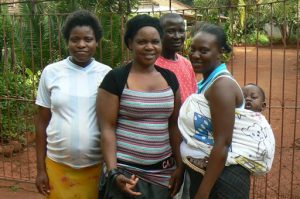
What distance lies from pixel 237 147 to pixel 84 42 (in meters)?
1.02

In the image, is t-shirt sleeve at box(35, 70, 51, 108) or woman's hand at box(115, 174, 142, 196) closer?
woman's hand at box(115, 174, 142, 196)

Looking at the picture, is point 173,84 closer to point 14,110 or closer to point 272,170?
point 272,170

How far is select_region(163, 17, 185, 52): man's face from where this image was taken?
2848mm

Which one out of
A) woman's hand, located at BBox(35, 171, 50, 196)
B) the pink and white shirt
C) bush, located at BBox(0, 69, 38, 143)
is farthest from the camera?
bush, located at BBox(0, 69, 38, 143)

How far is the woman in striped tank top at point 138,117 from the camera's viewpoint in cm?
223

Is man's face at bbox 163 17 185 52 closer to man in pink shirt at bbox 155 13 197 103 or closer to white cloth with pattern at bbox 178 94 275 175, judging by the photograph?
man in pink shirt at bbox 155 13 197 103

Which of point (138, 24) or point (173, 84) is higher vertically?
point (138, 24)

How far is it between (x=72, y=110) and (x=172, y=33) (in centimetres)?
87

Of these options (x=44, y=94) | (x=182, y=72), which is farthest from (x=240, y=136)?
(x=44, y=94)

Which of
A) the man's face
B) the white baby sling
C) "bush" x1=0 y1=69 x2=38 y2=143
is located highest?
the man's face

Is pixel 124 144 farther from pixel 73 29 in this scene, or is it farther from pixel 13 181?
pixel 13 181

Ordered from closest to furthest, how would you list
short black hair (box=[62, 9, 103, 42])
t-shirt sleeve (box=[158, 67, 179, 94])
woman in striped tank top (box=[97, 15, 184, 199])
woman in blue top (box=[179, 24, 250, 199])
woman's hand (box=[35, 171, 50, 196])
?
woman in blue top (box=[179, 24, 250, 199]) < woman in striped tank top (box=[97, 15, 184, 199]) < t-shirt sleeve (box=[158, 67, 179, 94]) < short black hair (box=[62, 9, 103, 42]) < woman's hand (box=[35, 171, 50, 196])

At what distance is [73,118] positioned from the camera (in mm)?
2434

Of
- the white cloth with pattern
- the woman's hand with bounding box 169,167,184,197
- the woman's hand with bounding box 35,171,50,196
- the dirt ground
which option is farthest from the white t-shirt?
the dirt ground
